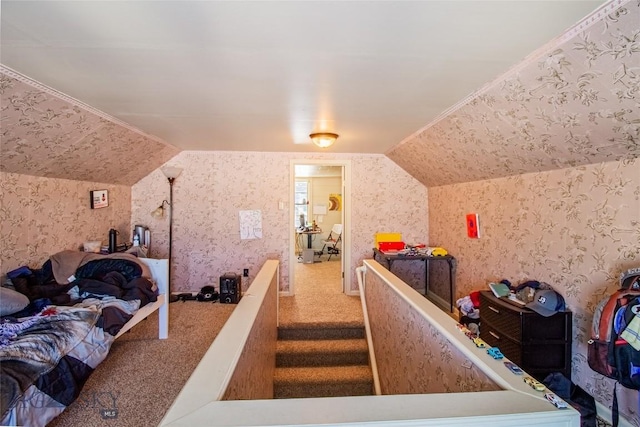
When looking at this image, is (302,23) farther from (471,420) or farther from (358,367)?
(358,367)

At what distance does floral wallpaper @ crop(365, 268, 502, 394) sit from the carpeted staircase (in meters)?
0.33

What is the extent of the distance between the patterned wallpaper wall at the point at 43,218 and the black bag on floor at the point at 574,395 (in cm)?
435

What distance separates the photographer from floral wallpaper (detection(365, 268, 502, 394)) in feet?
4.28

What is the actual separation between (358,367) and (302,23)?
310cm

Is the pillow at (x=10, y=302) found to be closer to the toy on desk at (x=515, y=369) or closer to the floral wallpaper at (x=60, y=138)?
the floral wallpaper at (x=60, y=138)

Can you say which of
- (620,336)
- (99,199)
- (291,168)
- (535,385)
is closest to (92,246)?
(99,199)

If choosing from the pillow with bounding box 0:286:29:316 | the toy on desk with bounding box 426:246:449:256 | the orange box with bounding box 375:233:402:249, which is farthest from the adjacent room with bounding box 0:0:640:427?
the orange box with bounding box 375:233:402:249

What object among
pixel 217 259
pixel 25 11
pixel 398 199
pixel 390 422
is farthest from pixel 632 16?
pixel 217 259

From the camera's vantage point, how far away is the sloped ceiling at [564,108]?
1319 mm

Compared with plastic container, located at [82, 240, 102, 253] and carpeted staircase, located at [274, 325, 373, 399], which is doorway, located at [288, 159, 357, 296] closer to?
carpeted staircase, located at [274, 325, 373, 399]

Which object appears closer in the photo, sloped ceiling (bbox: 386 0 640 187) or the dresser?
sloped ceiling (bbox: 386 0 640 187)

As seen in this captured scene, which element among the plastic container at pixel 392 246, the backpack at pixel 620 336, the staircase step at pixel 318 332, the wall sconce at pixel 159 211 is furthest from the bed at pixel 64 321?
the backpack at pixel 620 336

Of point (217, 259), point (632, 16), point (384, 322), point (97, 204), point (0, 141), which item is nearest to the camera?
point (632, 16)

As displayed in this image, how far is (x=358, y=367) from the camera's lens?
3.15 meters
